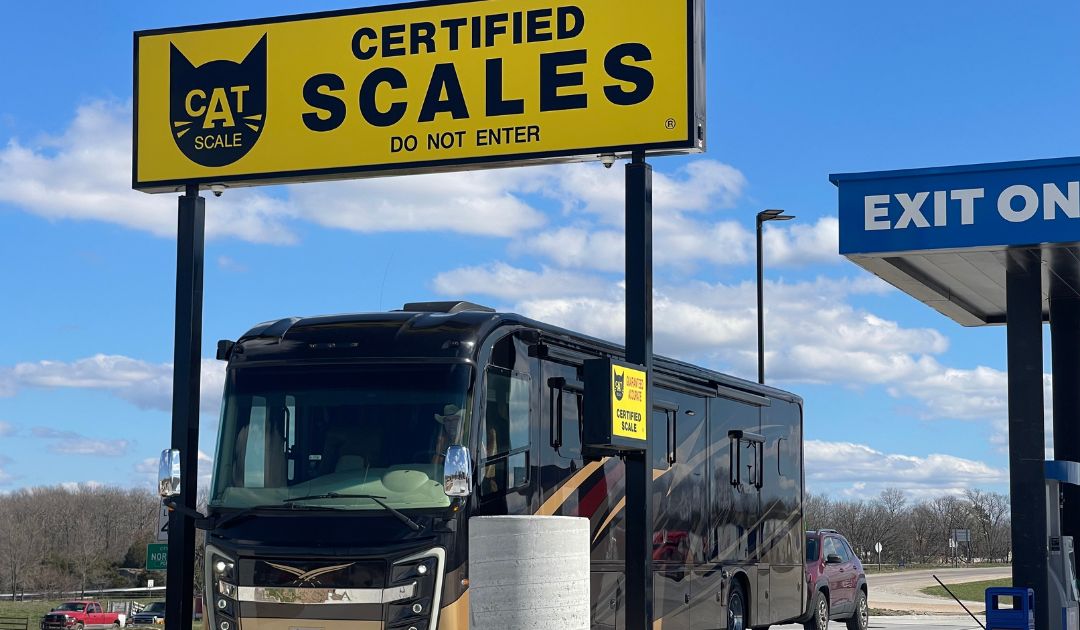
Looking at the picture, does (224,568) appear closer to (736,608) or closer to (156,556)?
(736,608)

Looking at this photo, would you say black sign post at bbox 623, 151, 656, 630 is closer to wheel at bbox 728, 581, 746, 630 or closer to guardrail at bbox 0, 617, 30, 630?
wheel at bbox 728, 581, 746, 630

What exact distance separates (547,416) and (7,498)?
115 m

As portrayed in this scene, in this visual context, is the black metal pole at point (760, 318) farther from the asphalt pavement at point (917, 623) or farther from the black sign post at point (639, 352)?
the black sign post at point (639, 352)

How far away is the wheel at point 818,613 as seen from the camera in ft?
74.9

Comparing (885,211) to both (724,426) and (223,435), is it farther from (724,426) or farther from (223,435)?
(223,435)

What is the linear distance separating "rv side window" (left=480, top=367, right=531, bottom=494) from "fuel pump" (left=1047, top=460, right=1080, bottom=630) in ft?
20.8

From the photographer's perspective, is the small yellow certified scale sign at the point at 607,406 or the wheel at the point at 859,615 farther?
the wheel at the point at 859,615

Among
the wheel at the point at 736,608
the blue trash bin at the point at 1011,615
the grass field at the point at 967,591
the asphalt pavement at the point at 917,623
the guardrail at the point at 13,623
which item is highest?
the blue trash bin at the point at 1011,615

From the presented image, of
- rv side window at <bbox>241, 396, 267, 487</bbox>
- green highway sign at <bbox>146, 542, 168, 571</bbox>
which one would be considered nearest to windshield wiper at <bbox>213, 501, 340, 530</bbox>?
rv side window at <bbox>241, 396, 267, 487</bbox>

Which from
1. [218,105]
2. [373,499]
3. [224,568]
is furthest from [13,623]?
[373,499]

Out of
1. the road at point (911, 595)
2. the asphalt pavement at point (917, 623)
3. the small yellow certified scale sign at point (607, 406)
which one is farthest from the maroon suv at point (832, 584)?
the road at point (911, 595)

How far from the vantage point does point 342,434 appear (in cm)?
1201

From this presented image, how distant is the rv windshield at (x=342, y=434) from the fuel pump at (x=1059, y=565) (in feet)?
23.8

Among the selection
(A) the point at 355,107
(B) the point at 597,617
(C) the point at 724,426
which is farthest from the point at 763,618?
(A) the point at 355,107
